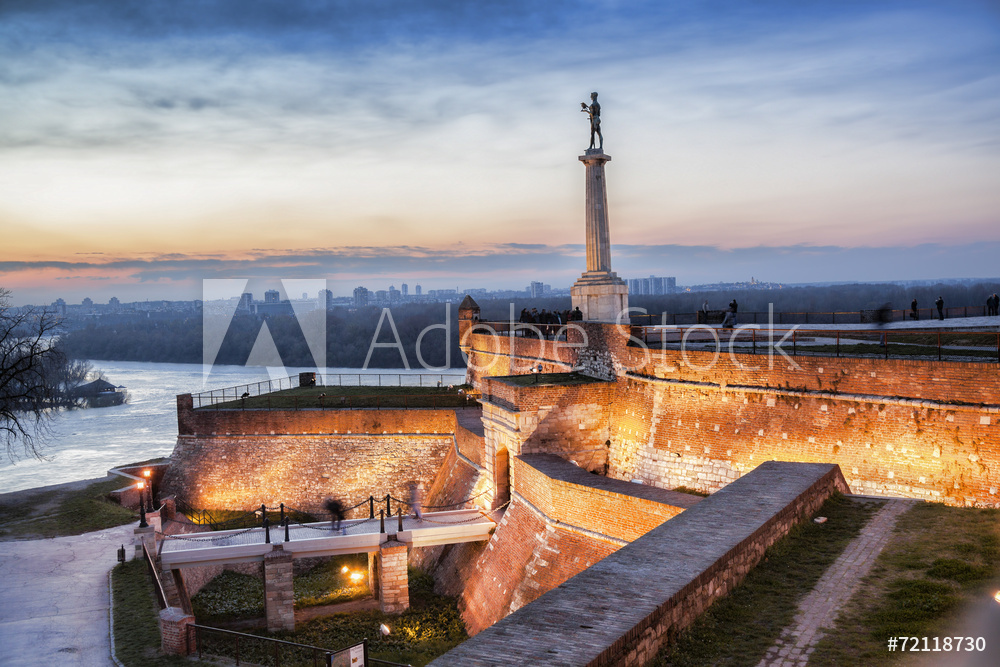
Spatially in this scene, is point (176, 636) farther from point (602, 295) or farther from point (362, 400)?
point (362, 400)

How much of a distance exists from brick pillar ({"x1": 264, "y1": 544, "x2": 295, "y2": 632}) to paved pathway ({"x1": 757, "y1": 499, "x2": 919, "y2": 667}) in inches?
379

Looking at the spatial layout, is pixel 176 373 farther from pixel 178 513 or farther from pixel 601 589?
pixel 601 589

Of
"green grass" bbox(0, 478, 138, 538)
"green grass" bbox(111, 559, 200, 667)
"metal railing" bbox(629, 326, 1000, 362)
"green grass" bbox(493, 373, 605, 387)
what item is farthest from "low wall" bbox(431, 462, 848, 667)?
"green grass" bbox(0, 478, 138, 538)

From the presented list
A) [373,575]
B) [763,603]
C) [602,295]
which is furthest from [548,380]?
[763,603]

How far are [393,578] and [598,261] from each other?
876 cm

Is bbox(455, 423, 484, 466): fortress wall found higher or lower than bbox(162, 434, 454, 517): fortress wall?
higher

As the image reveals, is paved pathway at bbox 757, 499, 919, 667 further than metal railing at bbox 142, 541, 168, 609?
No

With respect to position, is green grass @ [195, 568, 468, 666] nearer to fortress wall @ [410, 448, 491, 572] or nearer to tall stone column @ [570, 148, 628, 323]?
fortress wall @ [410, 448, 491, 572]

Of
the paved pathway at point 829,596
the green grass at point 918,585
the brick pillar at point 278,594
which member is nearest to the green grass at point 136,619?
the brick pillar at point 278,594

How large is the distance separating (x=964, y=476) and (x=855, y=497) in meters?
1.28

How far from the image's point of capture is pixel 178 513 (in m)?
18.9

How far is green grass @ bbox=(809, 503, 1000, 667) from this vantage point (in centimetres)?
472

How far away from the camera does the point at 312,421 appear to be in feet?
65.2

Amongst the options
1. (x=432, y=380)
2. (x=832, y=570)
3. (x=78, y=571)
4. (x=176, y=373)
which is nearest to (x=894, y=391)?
(x=832, y=570)
